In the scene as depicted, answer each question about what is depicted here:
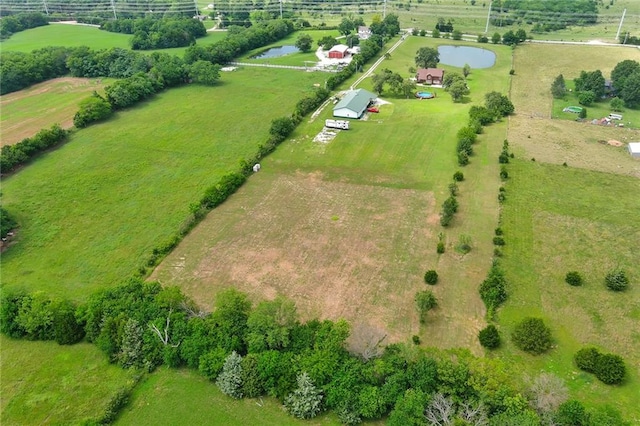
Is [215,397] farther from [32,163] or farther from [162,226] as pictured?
[32,163]

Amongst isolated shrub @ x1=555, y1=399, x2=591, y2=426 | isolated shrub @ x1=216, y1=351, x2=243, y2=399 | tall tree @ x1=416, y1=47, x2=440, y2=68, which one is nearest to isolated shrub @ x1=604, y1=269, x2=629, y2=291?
isolated shrub @ x1=555, y1=399, x2=591, y2=426

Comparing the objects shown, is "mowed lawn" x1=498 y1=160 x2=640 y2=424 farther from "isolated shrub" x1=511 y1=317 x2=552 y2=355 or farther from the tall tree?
the tall tree

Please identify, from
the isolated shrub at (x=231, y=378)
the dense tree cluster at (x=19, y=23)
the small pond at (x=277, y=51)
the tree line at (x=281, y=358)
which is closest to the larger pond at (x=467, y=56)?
the small pond at (x=277, y=51)

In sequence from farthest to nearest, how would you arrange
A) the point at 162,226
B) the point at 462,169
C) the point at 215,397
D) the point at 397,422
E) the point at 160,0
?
the point at 160,0, the point at 462,169, the point at 162,226, the point at 215,397, the point at 397,422

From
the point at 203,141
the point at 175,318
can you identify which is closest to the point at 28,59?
the point at 203,141

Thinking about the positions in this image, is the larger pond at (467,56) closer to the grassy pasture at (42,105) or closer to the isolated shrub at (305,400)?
the grassy pasture at (42,105)
